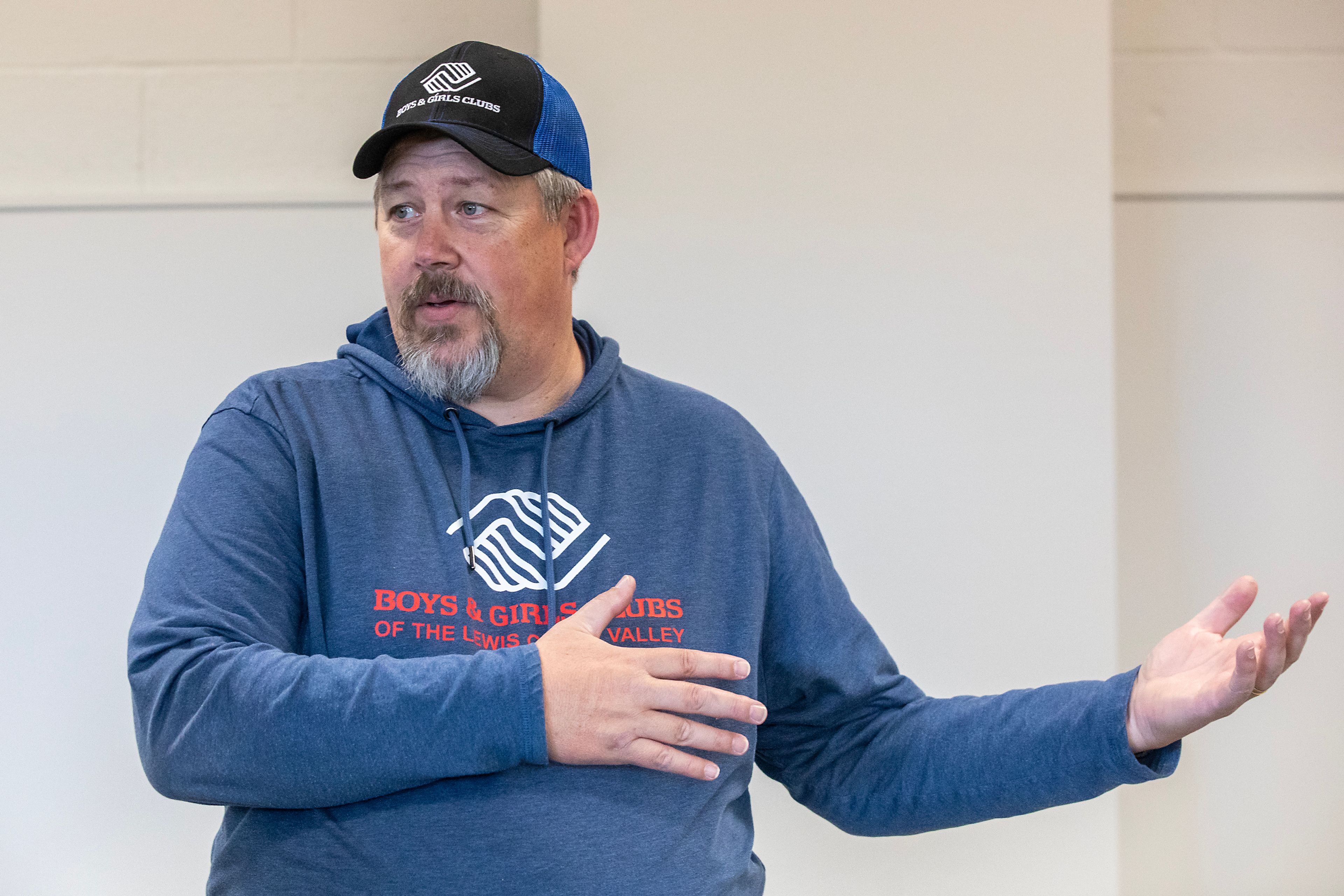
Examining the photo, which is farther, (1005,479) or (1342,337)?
(1342,337)

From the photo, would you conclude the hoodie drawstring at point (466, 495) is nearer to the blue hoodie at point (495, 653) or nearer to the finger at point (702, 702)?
the blue hoodie at point (495, 653)

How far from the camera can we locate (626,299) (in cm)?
180

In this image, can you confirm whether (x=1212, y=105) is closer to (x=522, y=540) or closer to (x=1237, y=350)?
(x=1237, y=350)

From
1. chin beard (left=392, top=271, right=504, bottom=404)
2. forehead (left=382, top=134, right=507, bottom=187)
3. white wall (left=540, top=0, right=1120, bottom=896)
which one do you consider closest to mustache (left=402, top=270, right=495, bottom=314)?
chin beard (left=392, top=271, right=504, bottom=404)

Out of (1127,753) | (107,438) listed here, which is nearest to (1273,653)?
(1127,753)

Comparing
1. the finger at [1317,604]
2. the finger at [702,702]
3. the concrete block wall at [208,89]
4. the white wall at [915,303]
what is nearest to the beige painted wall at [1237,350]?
the white wall at [915,303]

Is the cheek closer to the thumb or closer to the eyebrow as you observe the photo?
the eyebrow

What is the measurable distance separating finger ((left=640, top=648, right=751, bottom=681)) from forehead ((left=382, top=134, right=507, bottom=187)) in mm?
553

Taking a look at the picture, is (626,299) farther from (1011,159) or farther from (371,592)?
(371,592)

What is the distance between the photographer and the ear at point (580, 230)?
52.8 inches

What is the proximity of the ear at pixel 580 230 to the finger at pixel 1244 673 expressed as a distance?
0.83 metres

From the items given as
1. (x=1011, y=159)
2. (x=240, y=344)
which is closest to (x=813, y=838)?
(x=1011, y=159)

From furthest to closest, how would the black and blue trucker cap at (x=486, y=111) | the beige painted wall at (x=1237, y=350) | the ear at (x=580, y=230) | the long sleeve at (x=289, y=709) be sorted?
the beige painted wall at (x=1237, y=350), the ear at (x=580, y=230), the black and blue trucker cap at (x=486, y=111), the long sleeve at (x=289, y=709)

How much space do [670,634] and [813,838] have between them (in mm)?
844
